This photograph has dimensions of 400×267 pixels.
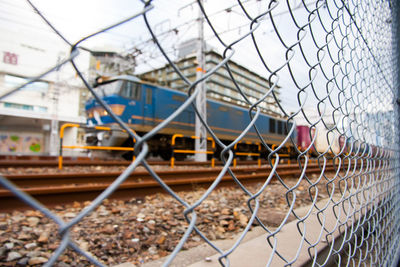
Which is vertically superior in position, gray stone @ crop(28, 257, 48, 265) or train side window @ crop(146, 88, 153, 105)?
train side window @ crop(146, 88, 153, 105)

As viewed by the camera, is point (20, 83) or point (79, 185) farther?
point (79, 185)

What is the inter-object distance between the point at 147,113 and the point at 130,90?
3.26ft

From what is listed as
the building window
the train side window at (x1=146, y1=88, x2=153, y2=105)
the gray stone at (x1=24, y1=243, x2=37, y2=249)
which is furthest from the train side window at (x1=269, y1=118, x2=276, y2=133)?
the building window

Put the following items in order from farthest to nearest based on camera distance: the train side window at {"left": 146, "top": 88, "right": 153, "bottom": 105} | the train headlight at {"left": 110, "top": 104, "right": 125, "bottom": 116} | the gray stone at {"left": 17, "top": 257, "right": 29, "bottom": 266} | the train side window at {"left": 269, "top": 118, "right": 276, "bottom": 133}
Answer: the train side window at {"left": 269, "top": 118, "right": 276, "bottom": 133} < the train side window at {"left": 146, "top": 88, "right": 153, "bottom": 105} < the train headlight at {"left": 110, "top": 104, "right": 125, "bottom": 116} < the gray stone at {"left": 17, "top": 257, "right": 29, "bottom": 266}

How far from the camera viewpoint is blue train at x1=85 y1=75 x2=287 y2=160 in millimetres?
7991

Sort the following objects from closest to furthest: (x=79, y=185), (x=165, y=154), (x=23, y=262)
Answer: (x=23, y=262)
(x=79, y=185)
(x=165, y=154)

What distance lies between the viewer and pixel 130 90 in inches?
334

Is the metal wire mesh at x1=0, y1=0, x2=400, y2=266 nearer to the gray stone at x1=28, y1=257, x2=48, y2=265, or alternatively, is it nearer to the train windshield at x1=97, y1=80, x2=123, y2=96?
the gray stone at x1=28, y1=257, x2=48, y2=265

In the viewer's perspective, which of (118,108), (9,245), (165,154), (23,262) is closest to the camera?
(23,262)

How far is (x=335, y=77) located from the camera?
4.08 feet

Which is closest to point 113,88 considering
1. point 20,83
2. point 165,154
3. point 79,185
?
point 165,154

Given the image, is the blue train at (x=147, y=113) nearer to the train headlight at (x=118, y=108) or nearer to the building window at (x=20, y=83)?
the train headlight at (x=118, y=108)

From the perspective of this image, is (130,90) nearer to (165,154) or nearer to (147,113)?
(147,113)

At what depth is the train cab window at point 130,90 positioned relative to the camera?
8.29 metres
